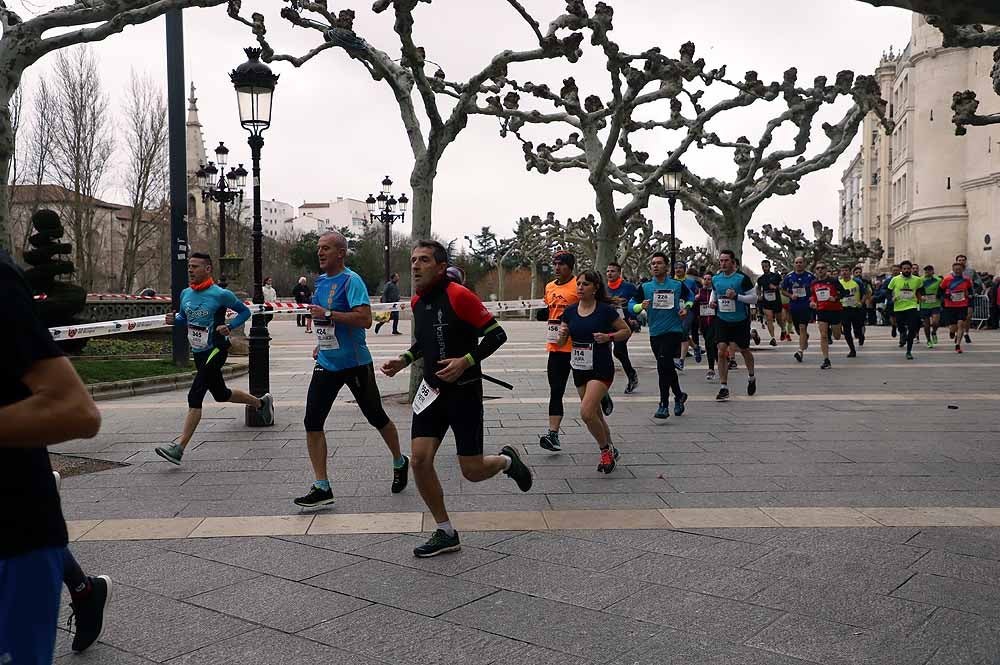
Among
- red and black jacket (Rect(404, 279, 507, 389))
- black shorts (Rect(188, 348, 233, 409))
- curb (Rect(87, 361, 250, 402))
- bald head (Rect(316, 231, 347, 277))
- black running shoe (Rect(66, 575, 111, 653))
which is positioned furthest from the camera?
curb (Rect(87, 361, 250, 402))

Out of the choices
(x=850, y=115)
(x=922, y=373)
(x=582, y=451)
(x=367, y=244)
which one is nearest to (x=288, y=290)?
(x=367, y=244)

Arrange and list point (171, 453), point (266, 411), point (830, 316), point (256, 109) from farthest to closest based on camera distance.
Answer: point (830, 316)
point (256, 109)
point (266, 411)
point (171, 453)

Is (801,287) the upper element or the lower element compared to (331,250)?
lower

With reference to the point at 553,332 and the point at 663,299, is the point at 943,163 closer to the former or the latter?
the point at 663,299

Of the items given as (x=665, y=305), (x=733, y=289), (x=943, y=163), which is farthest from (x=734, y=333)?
(x=943, y=163)

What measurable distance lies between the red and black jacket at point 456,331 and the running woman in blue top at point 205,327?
3.24 meters

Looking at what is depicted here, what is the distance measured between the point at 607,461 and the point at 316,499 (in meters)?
2.42

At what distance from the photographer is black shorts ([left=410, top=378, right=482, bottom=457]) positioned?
5.06 metres

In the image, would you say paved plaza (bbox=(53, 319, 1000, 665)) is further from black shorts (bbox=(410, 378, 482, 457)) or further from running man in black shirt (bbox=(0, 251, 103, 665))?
running man in black shirt (bbox=(0, 251, 103, 665))

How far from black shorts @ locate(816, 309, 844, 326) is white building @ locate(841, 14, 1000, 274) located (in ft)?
124

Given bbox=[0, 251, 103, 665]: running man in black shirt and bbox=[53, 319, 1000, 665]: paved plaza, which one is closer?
bbox=[0, 251, 103, 665]: running man in black shirt

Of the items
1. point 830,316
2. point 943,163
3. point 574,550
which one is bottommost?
point 574,550

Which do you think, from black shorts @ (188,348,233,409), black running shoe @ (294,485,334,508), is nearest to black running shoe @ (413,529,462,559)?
black running shoe @ (294,485,334,508)

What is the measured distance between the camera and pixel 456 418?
16.7 ft
